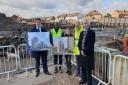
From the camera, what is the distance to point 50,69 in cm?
1005

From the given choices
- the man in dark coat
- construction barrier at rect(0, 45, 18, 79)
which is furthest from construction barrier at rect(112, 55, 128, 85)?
construction barrier at rect(0, 45, 18, 79)

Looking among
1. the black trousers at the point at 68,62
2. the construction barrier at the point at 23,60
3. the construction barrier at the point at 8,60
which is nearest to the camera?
the black trousers at the point at 68,62

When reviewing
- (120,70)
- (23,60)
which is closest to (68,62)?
(23,60)

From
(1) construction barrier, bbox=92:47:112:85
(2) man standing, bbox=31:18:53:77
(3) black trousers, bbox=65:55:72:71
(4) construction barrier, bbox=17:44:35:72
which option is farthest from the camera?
(4) construction barrier, bbox=17:44:35:72

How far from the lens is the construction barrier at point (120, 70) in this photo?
6863mm

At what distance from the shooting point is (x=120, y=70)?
7.04m

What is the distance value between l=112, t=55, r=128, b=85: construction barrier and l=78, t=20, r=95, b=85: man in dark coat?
701mm

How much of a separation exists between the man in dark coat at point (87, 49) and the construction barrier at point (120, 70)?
2.30 feet

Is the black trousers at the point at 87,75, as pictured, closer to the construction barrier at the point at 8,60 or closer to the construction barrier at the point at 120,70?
the construction barrier at the point at 120,70

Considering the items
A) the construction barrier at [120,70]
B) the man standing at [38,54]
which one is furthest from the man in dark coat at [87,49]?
the man standing at [38,54]

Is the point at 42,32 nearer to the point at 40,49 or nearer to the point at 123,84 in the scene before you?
the point at 40,49

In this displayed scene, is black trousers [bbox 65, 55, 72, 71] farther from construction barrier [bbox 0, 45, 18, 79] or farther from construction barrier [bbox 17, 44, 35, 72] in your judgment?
construction barrier [bbox 0, 45, 18, 79]

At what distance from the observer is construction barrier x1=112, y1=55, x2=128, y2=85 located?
22.5 feet

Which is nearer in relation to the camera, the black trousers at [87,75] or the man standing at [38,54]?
the black trousers at [87,75]
